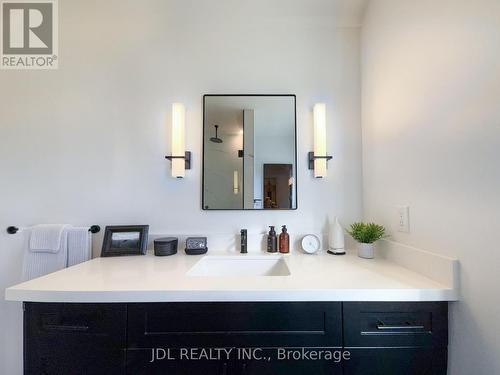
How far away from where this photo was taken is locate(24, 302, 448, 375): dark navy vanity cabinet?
771 millimetres

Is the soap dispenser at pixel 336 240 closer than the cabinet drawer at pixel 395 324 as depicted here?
No

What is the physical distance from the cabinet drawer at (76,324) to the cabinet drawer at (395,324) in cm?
82

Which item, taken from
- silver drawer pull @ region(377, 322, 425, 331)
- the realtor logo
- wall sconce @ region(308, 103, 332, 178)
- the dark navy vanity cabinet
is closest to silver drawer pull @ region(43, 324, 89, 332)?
the dark navy vanity cabinet

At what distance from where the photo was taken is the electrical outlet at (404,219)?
1.01 meters

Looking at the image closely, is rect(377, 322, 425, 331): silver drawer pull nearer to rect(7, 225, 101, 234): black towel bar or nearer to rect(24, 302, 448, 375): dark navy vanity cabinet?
rect(24, 302, 448, 375): dark navy vanity cabinet

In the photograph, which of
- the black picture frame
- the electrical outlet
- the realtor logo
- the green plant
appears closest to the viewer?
the electrical outlet

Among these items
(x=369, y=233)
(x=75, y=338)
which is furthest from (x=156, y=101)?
(x=369, y=233)

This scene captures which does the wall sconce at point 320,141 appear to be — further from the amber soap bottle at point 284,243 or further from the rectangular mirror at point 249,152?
the amber soap bottle at point 284,243

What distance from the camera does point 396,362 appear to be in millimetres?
772

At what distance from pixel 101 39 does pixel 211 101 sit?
824mm

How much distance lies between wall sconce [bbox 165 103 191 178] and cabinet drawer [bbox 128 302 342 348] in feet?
2.51

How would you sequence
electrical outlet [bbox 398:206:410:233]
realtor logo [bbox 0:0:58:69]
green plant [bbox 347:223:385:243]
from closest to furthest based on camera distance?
electrical outlet [bbox 398:206:410:233] < green plant [bbox 347:223:385:243] < realtor logo [bbox 0:0:58:69]

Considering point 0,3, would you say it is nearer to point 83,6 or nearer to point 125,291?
point 83,6

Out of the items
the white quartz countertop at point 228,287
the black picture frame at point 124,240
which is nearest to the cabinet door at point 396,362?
the white quartz countertop at point 228,287
